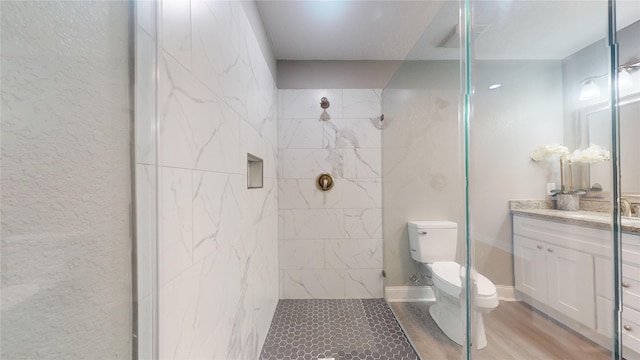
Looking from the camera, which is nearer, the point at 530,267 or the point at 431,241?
the point at 530,267

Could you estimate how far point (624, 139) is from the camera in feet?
3.15

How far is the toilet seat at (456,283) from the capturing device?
128 centimetres

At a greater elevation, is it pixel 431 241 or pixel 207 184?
pixel 207 184

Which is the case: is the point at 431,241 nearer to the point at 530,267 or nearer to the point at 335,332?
the point at 530,267

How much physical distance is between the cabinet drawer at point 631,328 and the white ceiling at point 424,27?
4.17 feet

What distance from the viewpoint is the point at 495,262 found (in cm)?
135

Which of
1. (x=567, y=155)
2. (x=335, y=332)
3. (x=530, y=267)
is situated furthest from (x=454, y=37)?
(x=335, y=332)

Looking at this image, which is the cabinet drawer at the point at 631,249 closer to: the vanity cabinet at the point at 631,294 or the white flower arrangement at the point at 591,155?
the vanity cabinet at the point at 631,294

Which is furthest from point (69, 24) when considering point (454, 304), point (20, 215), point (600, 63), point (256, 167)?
point (454, 304)

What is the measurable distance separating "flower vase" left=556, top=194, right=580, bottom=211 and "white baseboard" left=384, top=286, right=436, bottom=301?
96 cm

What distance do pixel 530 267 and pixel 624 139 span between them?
2.50ft

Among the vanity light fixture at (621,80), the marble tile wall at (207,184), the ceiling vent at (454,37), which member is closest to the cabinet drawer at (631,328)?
the vanity light fixture at (621,80)

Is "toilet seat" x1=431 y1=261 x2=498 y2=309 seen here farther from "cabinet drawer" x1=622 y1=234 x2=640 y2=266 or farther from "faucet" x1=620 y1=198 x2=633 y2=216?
"faucet" x1=620 y1=198 x2=633 y2=216

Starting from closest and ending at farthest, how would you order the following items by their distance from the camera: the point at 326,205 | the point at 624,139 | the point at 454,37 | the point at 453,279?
1. the point at 624,139
2. the point at 454,37
3. the point at 453,279
4. the point at 326,205
